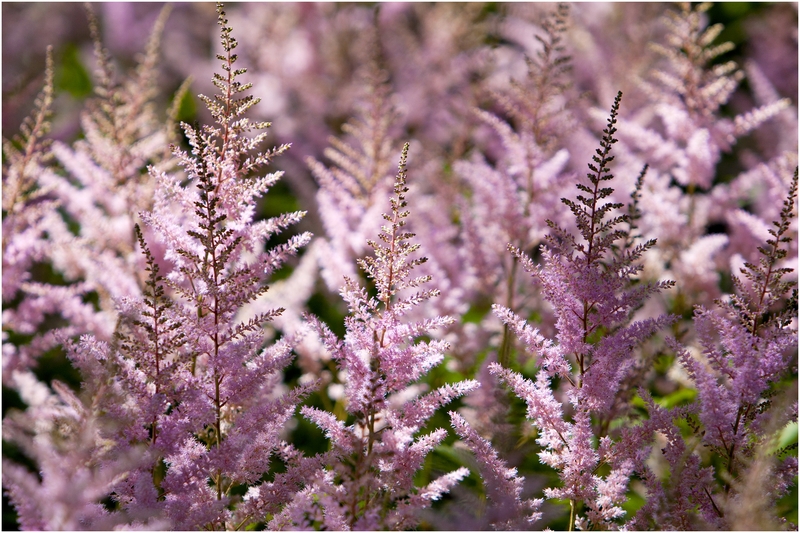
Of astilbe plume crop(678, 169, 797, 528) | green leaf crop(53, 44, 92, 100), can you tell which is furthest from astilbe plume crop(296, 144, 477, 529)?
green leaf crop(53, 44, 92, 100)

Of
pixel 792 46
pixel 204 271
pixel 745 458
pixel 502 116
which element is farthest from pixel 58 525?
pixel 792 46

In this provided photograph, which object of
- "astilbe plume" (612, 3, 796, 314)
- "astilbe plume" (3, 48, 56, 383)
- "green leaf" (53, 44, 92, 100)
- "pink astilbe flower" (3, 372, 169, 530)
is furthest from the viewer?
"green leaf" (53, 44, 92, 100)

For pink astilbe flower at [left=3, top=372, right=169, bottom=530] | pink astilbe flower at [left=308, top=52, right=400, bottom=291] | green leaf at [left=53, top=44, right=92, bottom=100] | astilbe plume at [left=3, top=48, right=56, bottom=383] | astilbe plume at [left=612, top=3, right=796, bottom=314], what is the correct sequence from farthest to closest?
green leaf at [left=53, top=44, right=92, bottom=100] → astilbe plume at [left=612, top=3, right=796, bottom=314] → pink astilbe flower at [left=308, top=52, right=400, bottom=291] → astilbe plume at [left=3, top=48, right=56, bottom=383] → pink astilbe flower at [left=3, top=372, right=169, bottom=530]

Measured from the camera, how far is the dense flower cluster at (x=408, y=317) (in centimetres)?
138

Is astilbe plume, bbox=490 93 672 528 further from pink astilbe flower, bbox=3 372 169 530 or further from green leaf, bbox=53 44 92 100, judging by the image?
green leaf, bbox=53 44 92 100

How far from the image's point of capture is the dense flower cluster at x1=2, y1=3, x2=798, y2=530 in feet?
4.54

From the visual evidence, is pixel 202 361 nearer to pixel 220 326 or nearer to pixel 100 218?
pixel 220 326

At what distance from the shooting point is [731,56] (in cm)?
446

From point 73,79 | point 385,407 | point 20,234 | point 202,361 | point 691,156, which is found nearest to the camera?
point 385,407

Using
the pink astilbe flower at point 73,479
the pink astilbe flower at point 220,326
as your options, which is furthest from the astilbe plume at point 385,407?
the pink astilbe flower at point 73,479

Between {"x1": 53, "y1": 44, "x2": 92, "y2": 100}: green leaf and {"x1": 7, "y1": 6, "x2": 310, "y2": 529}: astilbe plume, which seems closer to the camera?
{"x1": 7, "y1": 6, "x2": 310, "y2": 529}: astilbe plume

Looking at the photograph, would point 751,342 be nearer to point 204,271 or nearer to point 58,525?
point 204,271

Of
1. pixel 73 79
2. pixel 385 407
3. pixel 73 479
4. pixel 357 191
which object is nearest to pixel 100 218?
pixel 357 191

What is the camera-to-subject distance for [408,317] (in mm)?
2326
